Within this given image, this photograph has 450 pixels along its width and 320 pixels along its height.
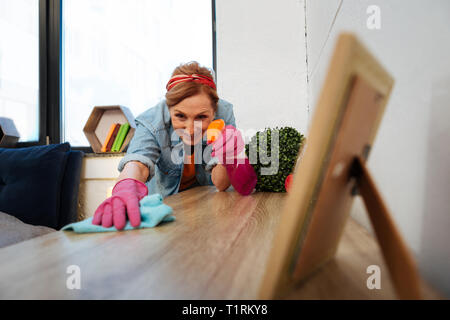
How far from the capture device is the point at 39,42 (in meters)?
2.28

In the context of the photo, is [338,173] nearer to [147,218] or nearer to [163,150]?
[147,218]

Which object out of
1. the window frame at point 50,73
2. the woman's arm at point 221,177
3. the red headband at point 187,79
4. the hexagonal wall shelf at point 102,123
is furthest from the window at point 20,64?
the woman's arm at point 221,177

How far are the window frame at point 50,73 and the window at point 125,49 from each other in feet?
0.13

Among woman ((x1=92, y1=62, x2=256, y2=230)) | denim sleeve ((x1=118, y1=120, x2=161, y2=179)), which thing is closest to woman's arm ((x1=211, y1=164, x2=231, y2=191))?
woman ((x1=92, y1=62, x2=256, y2=230))

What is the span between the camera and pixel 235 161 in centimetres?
105

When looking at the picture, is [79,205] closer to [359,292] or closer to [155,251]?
[155,251]

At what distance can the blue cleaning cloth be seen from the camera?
53 cm

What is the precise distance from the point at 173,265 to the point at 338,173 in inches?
9.2

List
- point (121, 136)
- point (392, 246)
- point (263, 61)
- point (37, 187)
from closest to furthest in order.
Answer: point (392, 246), point (37, 187), point (263, 61), point (121, 136)

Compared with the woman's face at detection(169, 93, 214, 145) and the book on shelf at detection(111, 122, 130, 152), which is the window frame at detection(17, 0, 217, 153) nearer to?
the book on shelf at detection(111, 122, 130, 152)

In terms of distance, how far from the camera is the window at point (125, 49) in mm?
2109

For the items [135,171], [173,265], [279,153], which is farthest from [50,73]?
[173,265]

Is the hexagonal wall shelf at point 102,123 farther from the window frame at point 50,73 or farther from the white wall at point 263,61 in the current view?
the white wall at point 263,61

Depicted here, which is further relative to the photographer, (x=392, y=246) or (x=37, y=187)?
(x=37, y=187)
